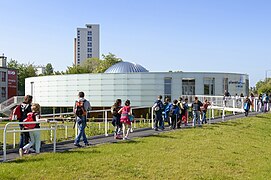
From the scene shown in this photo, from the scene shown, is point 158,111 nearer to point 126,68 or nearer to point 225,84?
point 225,84

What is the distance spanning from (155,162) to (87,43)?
17495 centimetres

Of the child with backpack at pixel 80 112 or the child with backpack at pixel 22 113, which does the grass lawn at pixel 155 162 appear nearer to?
the child with backpack at pixel 80 112

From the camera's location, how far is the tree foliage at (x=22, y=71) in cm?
9829

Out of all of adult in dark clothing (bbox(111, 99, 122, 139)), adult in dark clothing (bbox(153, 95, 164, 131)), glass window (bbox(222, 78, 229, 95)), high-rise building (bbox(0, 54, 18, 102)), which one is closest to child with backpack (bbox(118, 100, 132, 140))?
adult in dark clothing (bbox(111, 99, 122, 139))

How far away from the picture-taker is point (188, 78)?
58500mm

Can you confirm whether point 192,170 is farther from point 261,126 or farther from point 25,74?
point 25,74

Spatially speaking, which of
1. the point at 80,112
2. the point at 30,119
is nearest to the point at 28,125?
the point at 30,119

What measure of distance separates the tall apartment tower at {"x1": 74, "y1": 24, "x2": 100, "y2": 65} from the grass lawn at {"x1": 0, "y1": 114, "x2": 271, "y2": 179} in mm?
170083

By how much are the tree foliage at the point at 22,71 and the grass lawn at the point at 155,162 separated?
88.2 m

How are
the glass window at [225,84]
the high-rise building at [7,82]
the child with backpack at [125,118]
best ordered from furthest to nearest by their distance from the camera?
the high-rise building at [7,82]
the glass window at [225,84]
the child with backpack at [125,118]

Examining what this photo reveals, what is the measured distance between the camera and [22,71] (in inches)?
3917

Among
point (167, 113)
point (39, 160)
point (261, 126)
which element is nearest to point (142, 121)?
point (167, 113)

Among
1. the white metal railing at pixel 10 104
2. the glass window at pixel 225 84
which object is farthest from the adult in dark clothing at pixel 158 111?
the white metal railing at pixel 10 104

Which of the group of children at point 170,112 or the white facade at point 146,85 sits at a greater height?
the white facade at point 146,85
